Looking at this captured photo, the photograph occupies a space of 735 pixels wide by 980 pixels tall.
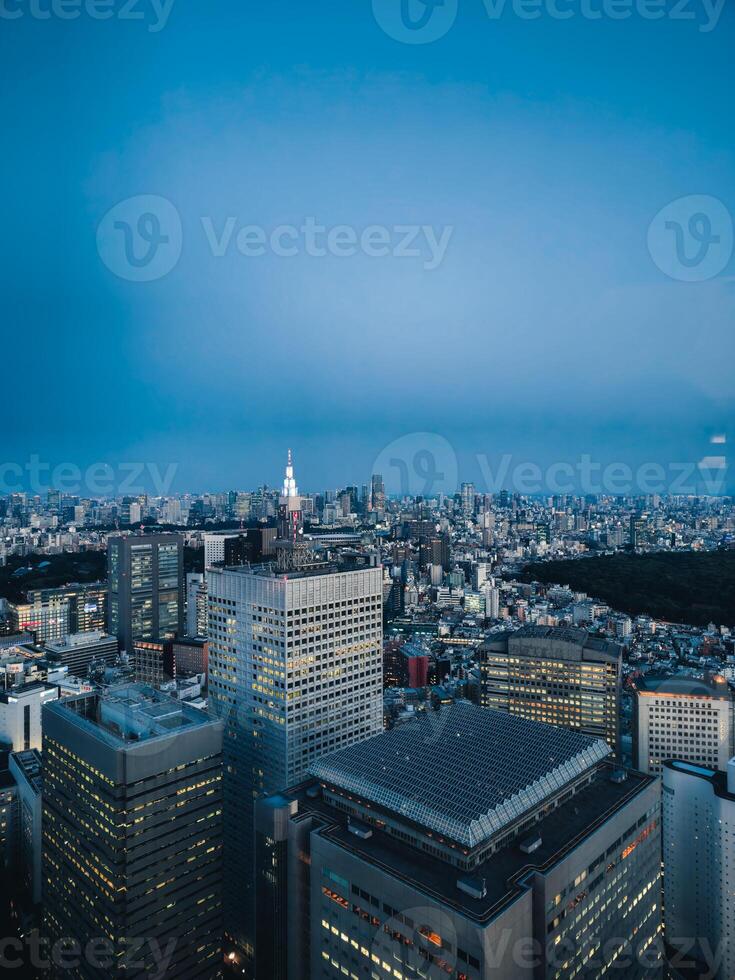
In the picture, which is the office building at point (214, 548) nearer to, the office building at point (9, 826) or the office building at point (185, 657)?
the office building at point (185, 657)

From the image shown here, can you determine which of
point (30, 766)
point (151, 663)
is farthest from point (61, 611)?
point (30, 766)

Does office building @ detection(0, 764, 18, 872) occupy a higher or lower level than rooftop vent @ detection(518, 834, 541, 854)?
lower

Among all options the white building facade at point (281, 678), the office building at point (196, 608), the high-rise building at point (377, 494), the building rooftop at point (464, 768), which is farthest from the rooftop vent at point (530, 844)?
the high-rise building at point (377, 494)

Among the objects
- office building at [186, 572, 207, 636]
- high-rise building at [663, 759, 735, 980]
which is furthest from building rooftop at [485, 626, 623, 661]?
office building at [186, 572, 207, 636]

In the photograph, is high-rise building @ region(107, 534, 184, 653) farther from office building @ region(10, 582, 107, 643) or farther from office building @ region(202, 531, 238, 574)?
office building @ region(202, 531, 238, 574)

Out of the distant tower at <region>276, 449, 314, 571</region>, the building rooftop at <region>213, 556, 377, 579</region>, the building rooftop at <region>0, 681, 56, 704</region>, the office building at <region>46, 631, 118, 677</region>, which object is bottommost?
the office building at <region>46, 631, 118, 677</region>

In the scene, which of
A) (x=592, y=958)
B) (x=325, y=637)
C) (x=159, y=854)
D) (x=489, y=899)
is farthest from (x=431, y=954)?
(x=325, y=637)
